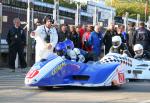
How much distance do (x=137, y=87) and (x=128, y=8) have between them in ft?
227

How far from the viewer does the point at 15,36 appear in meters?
18.6

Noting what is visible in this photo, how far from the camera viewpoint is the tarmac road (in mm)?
11266

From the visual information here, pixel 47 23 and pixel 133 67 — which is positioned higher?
pixel 47 23

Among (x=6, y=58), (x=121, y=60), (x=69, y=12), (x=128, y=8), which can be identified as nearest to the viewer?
(x=121, y=60)

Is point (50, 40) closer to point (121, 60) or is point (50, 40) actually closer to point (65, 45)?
point (65, 45)

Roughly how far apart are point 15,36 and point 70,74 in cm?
595

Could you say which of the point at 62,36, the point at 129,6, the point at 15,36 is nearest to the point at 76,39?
the point at 62,36

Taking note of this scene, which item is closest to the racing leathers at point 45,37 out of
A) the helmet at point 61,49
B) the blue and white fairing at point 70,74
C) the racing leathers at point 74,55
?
the helmet at point 61,49

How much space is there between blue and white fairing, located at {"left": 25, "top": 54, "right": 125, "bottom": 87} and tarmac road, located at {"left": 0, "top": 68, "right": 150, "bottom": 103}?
8.5 inches

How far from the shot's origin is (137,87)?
553 inches

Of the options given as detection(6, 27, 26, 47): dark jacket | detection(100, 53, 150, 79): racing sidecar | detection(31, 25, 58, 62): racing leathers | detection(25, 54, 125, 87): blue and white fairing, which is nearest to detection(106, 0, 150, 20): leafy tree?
detection(6, 27, 26, 47): dark jacket

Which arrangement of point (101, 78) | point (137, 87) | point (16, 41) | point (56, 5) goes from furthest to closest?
point (56, 5), point (16, 41), point (137, 87), point (101, 78)

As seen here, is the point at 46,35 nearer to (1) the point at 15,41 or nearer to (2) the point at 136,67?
(2) the point at 136,67

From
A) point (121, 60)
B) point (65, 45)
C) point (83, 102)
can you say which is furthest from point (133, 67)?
point (83, 102)
